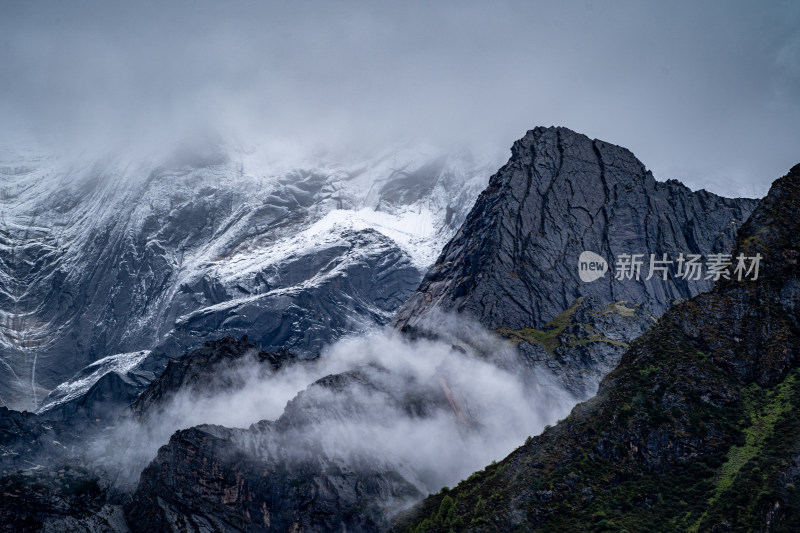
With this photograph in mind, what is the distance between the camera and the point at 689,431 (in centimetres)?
15800

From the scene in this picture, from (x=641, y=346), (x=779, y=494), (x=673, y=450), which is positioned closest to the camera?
(x=779, y=494)

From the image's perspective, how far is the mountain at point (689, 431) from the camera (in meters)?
145

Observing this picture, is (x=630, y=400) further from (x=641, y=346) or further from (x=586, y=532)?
(x=586, y=532)

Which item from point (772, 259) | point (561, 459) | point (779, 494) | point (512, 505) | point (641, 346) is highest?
point (772, 259)

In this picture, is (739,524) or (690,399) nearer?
(739,524)

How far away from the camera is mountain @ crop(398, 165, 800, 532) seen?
145 metres

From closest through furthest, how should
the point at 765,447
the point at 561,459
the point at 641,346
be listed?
1. the point at 765,447
2. the point at 561,459
3. the point at 641,346

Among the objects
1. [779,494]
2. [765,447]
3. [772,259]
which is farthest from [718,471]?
[772,259]

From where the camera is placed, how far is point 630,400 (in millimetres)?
168625

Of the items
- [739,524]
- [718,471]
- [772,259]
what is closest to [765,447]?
[718,471]

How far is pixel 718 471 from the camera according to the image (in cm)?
14838

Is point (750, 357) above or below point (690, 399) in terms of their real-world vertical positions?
above

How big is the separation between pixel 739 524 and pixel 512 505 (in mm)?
45290

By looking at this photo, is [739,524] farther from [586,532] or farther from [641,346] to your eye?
[641,346]
